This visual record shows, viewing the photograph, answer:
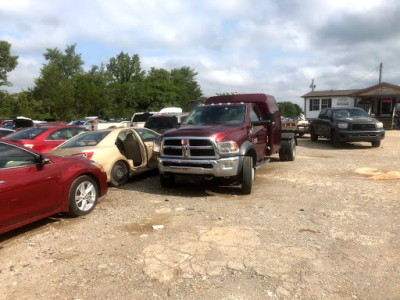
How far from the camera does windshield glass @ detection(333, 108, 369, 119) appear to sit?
15289mm

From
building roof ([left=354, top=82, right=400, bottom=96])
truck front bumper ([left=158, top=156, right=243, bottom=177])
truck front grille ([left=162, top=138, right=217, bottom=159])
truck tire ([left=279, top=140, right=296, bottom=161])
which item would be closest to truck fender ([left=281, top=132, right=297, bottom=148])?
truck tire ([left=279, top=140, right=296, bottom=161])

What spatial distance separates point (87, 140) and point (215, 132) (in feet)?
10.4

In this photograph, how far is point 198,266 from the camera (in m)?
3.64

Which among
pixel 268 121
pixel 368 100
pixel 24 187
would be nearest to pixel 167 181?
pixel 268 121

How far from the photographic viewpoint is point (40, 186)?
15.2ft

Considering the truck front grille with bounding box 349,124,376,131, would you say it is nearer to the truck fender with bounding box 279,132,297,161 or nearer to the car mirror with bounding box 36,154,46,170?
the truck fender with bounding box 279,132,297,161

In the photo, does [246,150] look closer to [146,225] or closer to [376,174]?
[146,225]

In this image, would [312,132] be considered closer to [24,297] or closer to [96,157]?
Answer: [96,157]

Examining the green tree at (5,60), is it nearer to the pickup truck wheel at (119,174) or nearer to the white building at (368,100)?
the white building at (368,100)

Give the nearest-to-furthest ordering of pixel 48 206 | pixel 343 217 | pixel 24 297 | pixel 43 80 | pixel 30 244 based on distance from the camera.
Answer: pixel 24 297
pixel 30 244
pixel 48 206
pixel 343 217
pixel 43 80

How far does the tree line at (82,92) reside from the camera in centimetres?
3794

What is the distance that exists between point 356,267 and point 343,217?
177cm

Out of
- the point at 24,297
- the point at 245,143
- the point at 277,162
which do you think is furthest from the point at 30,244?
the point at 277,162

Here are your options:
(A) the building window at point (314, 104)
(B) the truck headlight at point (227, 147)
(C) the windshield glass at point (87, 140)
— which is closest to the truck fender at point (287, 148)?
(B) the truck headlight at point (227, 147)
